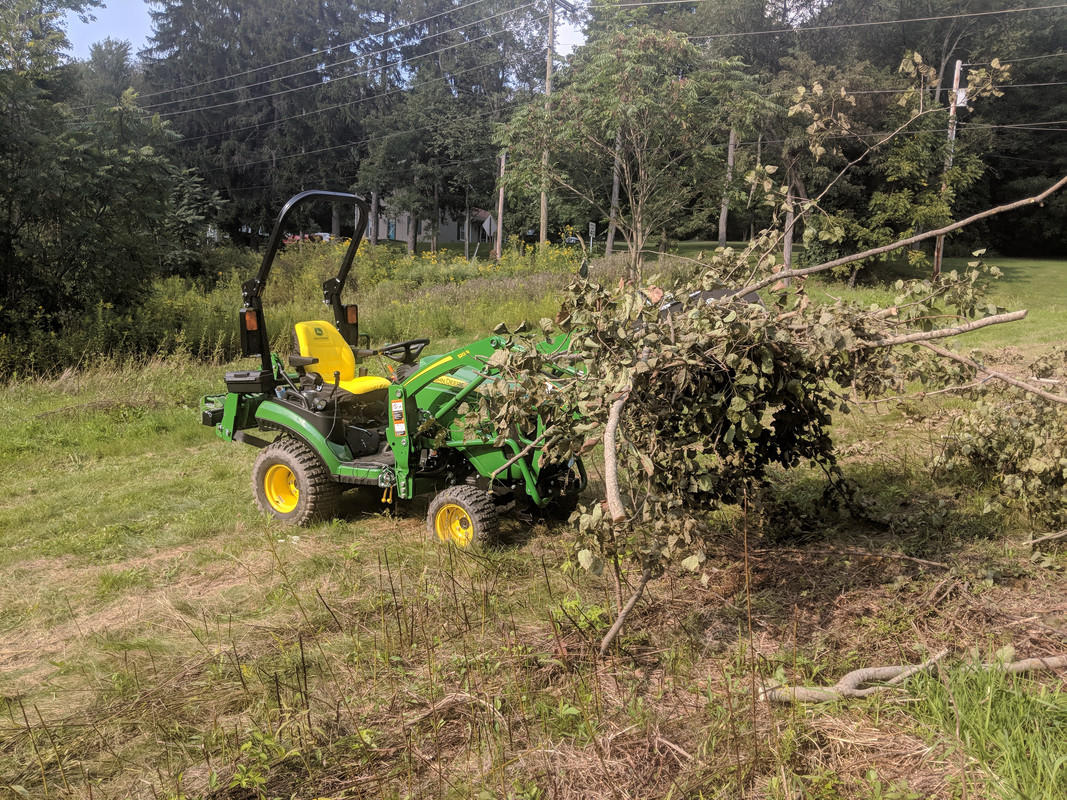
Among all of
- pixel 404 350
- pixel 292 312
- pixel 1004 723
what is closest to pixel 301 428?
pixel 404 350

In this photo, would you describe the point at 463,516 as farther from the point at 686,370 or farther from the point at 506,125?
the point at 506,125

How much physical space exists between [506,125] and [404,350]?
37.5 ft

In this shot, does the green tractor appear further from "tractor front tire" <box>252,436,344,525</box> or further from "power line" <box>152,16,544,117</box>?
"power line" <box>152,16,544,117</box>

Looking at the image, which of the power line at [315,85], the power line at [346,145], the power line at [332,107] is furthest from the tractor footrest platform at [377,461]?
the power line at [315,85]

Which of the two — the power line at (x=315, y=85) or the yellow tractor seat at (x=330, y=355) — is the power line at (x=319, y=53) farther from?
the yellow tractor seat at (x=330, y=355)

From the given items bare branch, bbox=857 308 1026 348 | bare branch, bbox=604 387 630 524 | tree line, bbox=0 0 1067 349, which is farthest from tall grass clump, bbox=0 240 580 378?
bare branch, bbox=857 308 1026 348

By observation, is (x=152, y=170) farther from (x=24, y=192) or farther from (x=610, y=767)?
(x=610, y=767)

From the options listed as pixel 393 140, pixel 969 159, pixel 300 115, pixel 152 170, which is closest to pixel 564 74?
pixel 152 170

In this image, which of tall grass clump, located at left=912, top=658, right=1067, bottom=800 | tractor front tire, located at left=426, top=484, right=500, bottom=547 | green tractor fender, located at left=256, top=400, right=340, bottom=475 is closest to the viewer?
tall grass clump, located at left=912, top=658, right=1067, bottom=800

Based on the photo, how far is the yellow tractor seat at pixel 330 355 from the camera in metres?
5.52

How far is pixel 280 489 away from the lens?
18.7 feet

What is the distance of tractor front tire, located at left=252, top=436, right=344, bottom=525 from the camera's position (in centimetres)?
531

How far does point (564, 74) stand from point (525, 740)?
54.9 feet

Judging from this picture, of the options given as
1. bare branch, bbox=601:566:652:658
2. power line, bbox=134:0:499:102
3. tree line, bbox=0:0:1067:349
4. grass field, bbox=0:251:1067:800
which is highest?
power line, bbox=134:0:499:102
